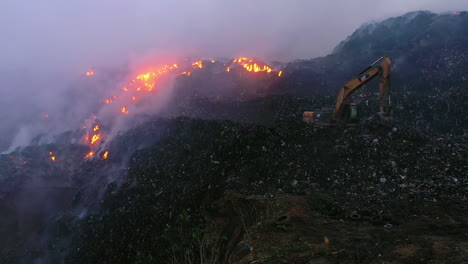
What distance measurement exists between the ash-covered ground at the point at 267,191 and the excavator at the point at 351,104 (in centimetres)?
52

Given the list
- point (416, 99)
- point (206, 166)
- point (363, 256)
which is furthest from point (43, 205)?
point (416, 99)

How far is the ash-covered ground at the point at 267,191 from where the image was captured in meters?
6.13

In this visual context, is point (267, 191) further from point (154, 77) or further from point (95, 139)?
point (154, 77)

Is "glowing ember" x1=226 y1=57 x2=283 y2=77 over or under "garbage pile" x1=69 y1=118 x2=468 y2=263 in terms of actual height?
over

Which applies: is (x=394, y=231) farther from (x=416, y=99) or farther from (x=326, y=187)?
(x=416, y=99)

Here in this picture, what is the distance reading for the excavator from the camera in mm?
11133

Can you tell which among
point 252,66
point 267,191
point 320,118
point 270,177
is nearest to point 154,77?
point 252,66

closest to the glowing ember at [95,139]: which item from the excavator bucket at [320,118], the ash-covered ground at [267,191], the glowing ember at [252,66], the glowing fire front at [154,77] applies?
the glowing fire front at [154,77]

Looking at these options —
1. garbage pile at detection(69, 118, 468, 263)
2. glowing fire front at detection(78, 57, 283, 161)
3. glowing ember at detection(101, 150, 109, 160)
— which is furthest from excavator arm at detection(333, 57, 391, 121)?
glowing fire front at detection(78, 57, 283, 161)

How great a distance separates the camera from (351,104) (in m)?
12.7

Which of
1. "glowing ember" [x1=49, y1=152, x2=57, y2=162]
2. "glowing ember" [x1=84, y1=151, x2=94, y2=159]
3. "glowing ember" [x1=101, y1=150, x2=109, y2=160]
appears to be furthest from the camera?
"glowing ember" [x1=49, y1=152, x2=57, y2=162]

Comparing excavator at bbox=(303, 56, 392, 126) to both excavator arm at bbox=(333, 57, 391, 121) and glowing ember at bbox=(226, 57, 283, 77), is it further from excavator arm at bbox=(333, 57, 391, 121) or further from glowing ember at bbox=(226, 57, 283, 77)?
glowing ember at bbox=(226, 57, 283, 77)

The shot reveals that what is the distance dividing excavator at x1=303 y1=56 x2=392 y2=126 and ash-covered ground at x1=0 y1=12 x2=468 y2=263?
0.52 m

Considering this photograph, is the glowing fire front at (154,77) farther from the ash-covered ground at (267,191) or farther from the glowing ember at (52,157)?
the ash-covered ground at (267,191)
